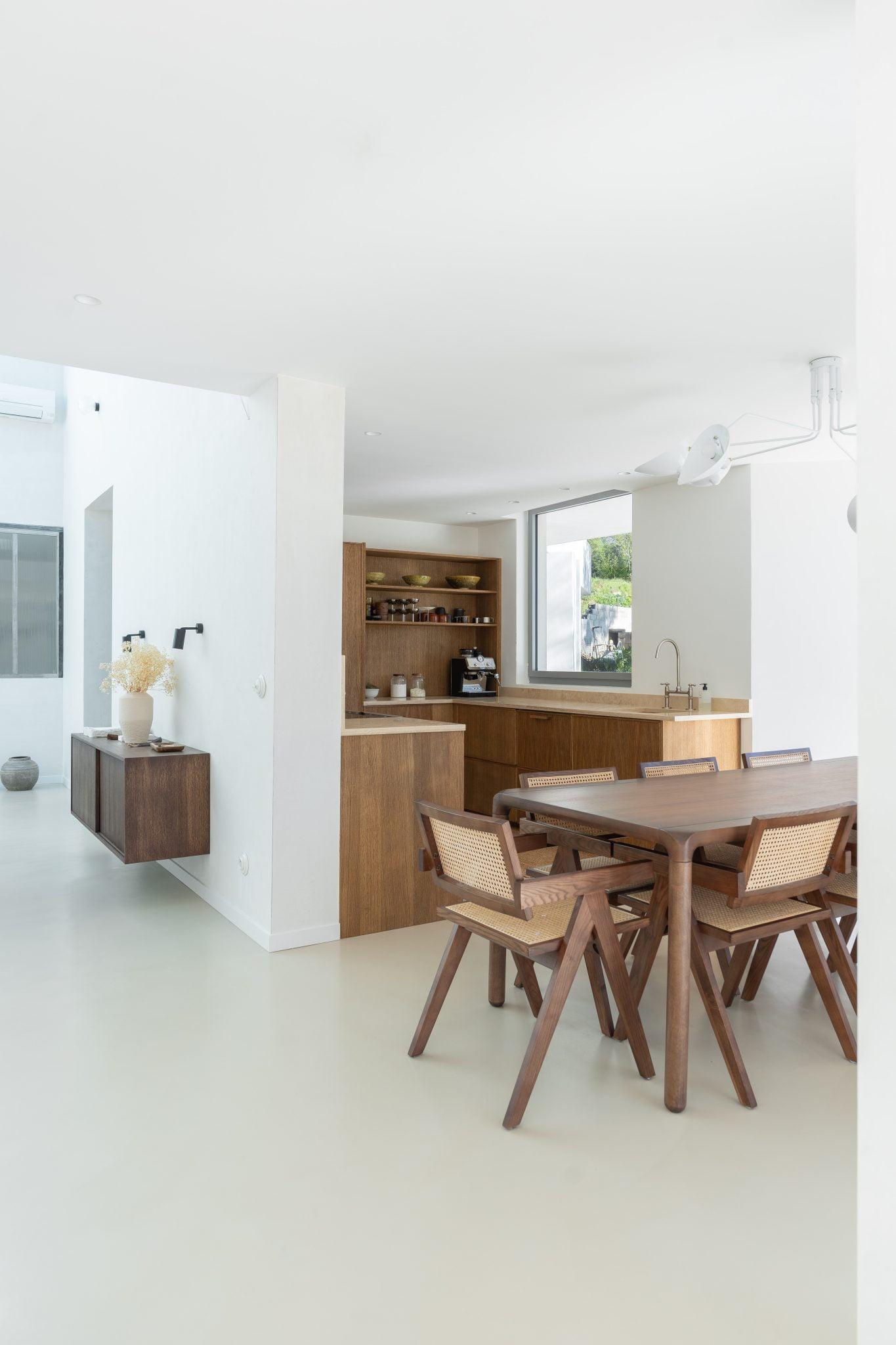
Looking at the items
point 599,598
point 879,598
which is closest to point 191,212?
point 879,598

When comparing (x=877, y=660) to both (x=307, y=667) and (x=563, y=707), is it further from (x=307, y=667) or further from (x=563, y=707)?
(x=563, y=707)

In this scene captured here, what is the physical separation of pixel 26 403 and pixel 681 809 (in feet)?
26.5

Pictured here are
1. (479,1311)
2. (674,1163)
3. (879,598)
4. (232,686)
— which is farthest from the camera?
(232,686)

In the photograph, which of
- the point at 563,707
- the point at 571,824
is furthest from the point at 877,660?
the point at 563,707

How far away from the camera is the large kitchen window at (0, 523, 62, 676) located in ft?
29.0

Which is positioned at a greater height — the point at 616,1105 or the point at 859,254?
the point at 859,254

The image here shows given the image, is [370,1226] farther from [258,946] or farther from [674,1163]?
[258,946]

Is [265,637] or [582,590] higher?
[582,590]

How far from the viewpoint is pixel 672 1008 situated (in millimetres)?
2508

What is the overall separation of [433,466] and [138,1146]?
415cm

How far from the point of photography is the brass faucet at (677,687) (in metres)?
5.66

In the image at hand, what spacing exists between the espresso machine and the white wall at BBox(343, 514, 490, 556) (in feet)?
3.04

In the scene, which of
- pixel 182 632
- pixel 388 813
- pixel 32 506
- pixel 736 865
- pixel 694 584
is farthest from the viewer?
pixel 32 506

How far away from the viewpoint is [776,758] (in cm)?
427
